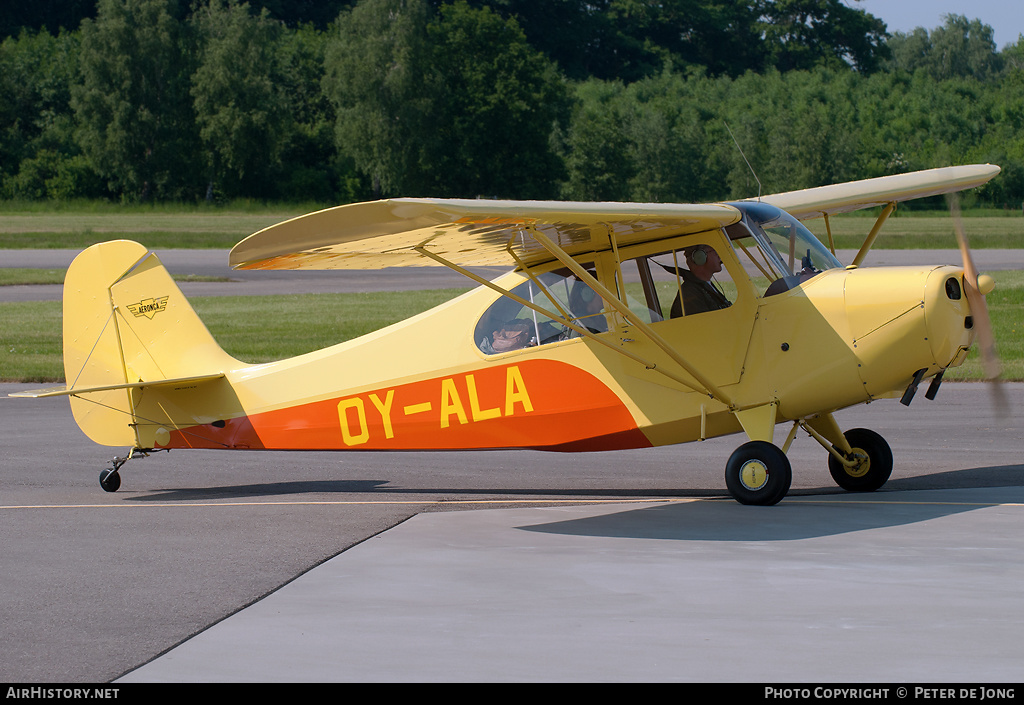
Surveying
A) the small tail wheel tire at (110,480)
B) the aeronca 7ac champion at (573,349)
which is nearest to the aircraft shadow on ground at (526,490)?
the small tail wheel tire at (110,480)

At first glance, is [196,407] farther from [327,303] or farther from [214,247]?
[214,247]

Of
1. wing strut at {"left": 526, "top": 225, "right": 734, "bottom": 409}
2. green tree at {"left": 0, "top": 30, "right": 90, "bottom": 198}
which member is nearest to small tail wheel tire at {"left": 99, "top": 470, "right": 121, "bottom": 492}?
wing strut at {"left": 526, "top": 225, "right": 734, "bottom": 409}

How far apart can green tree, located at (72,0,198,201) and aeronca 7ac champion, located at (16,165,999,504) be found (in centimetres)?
7206

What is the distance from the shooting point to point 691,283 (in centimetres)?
875

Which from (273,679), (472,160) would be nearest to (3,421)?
(273,679)

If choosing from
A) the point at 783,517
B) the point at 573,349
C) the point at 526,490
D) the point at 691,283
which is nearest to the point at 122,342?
the point at 526,490

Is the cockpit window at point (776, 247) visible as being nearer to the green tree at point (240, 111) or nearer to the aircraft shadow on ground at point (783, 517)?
the aircraft shadow on ground at point (783, 517)

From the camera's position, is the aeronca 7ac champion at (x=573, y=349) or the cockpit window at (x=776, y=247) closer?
the aeronca 7ac champion at (x=573, y=349)

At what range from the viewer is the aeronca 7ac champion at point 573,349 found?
8.09 m

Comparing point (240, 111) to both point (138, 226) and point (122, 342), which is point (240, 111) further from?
point (122, 342)

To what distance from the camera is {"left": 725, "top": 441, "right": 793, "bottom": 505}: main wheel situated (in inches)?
326

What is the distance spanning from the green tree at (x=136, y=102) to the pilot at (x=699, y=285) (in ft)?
246

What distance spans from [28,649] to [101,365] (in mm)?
5123

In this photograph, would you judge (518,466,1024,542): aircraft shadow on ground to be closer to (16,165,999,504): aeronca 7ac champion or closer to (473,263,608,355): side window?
(16,165,999,504): aeronca 7ac champion
